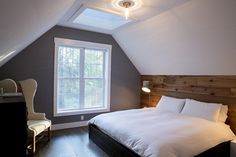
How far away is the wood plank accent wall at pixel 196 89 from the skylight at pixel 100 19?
6.46 feet

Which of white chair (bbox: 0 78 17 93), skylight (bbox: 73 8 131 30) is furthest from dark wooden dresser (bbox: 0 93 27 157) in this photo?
skylight (bbox: 73 8 131 30)

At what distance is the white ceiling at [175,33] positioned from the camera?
253cm

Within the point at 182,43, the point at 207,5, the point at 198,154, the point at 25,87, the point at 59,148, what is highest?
the point at 207,5

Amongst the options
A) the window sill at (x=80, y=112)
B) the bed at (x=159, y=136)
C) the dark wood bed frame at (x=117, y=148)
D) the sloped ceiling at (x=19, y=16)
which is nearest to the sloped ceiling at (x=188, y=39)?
the bed at (x=159, y=136)

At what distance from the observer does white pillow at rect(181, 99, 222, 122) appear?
325 centimetres

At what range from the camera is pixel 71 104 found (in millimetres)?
4543

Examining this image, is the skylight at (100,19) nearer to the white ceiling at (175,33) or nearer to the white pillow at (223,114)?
the white ceiling at (175,33)

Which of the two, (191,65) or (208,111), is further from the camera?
(191,65)

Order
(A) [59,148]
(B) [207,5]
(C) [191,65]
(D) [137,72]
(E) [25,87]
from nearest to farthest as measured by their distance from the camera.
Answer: (B) [207,5], (A) [59,148], (E) [25,87], (C) [191,65], (D) [137,72]

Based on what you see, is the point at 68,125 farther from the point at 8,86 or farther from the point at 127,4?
the point at 127,4

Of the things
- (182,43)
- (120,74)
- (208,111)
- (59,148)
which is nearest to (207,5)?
(182,43)

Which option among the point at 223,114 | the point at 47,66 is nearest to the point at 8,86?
the point at 47,66

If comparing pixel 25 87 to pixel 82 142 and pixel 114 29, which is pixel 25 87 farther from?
pixel 114 29

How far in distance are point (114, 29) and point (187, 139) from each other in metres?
3.04
